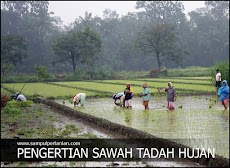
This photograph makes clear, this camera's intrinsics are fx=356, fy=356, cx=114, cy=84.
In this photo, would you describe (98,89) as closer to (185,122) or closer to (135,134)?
(185,122)

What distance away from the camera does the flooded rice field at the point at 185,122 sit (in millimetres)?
7559

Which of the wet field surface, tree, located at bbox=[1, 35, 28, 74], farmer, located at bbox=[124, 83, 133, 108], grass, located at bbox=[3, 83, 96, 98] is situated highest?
tree, located at bbox=[1, 35, 28, 74]

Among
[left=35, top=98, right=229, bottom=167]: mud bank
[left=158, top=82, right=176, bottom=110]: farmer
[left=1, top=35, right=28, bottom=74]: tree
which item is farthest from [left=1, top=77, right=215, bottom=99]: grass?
[left=1, top=35, right=28, bottom=74]: tree

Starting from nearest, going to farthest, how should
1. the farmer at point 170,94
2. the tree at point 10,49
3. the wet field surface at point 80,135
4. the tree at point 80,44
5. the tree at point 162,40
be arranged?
the wet field surface at point 80,135
the farmer at point 170,94
the tree at point 10,49
the tree at point 80,44
the tree at point 162,40

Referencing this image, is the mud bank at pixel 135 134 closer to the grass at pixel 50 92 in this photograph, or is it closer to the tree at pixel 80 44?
the grass at pixel 50 92

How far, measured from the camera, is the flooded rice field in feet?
24.8

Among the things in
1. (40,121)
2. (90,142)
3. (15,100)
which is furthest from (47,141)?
(15,100)

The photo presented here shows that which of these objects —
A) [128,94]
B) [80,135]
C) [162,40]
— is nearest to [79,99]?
[128,94]

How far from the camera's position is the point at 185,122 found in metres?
10.1

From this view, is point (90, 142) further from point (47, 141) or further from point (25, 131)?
point (25, 131)

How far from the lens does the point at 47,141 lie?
8203 millimetres

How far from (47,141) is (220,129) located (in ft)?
13.9

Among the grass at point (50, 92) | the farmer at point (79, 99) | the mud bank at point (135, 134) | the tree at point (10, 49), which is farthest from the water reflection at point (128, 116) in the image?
the tree at point (10, 49)

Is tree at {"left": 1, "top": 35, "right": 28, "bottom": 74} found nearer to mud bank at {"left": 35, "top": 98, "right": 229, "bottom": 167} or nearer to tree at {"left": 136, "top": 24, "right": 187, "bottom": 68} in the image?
tree at {"left": 136, "top": 24, "right": 187, "bottom": 68}
